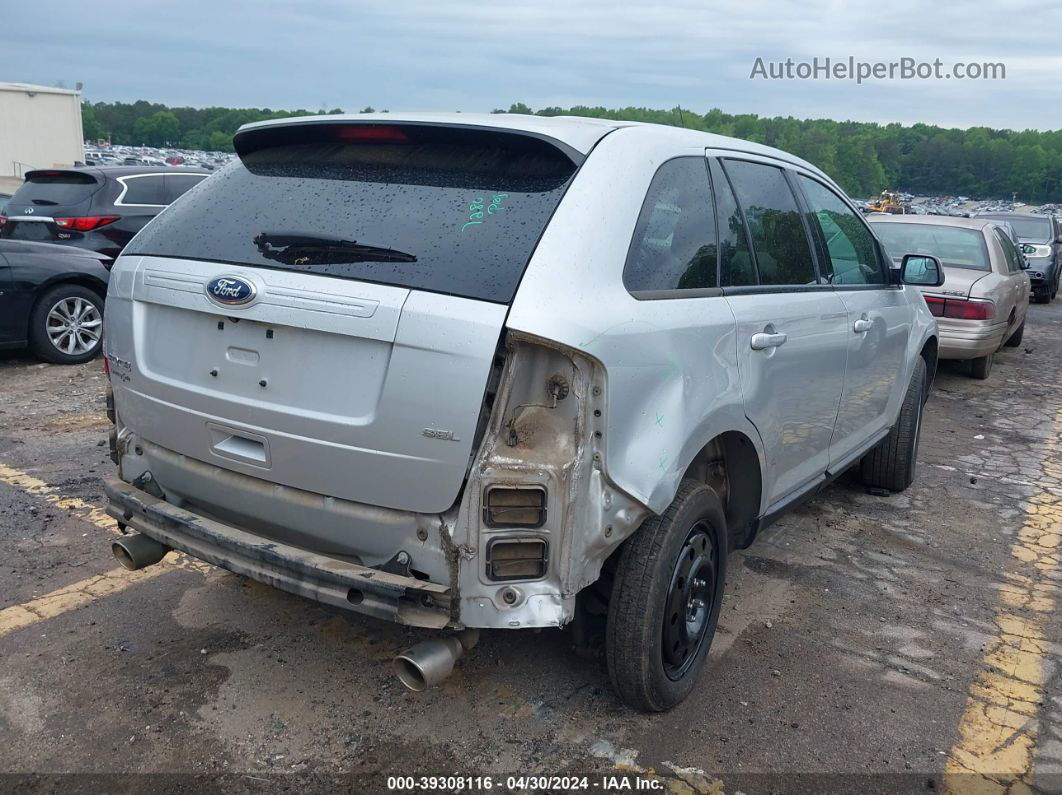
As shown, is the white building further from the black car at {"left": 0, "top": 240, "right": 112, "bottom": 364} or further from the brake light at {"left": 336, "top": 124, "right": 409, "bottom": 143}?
the brake light at {"left": 336, "top": 124, "right": 409, "bottom": 143}

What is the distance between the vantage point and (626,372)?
8.57 feet

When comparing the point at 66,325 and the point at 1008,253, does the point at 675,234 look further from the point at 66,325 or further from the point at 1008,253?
the point at 1008,253

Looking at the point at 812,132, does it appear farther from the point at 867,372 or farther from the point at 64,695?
the point at 64,695

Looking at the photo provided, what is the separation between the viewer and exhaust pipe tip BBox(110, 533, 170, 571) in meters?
3.18

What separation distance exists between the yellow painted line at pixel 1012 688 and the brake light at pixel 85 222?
9.14 m

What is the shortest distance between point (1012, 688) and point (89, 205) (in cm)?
981

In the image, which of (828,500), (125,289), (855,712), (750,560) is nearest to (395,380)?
(125,289)

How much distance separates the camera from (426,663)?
2.59m

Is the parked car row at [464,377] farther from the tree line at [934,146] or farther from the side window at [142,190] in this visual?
the tree line at [934,146]

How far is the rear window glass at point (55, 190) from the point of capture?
10219mm

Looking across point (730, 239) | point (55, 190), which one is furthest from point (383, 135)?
point (55, 190)

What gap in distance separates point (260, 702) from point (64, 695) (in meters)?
0.65

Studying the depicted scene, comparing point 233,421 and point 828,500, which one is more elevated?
point 233,421

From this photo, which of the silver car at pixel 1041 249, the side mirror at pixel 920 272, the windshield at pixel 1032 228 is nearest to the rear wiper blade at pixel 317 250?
the side mirror at pixel 920 272
